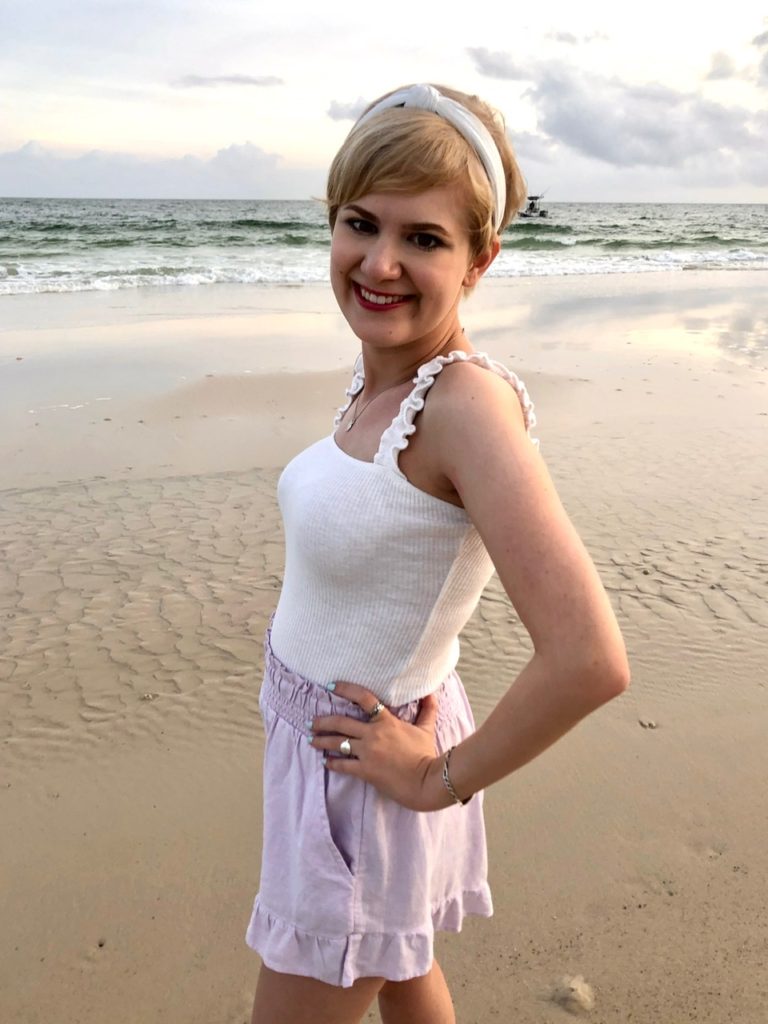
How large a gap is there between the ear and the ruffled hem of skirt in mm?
1152

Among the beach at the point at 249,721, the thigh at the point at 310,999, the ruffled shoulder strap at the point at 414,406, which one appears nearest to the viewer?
the ruffled shoulder strap at the point at 414,406

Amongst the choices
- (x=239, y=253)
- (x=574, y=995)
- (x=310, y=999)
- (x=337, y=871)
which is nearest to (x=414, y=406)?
(x=337, y=871)

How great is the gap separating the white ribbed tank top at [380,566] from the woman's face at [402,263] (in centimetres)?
11

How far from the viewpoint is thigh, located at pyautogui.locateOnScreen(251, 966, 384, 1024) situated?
1.56 meters

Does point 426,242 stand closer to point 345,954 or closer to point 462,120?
point 462,120

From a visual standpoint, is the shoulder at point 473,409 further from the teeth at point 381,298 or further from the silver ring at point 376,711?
the silver ring at point 376,711

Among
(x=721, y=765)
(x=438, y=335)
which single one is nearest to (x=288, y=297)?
(x=721, y=765)

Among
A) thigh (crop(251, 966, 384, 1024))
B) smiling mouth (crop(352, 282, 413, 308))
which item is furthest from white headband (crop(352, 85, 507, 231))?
thigh (crop(251, 966, 384, 1024))

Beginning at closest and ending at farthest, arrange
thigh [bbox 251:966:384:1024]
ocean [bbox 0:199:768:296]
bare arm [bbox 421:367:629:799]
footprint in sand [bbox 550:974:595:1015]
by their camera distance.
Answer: bare arm [bbox 421:367:629:799] < thigh [bbox 251:966:384:1024] < footprint in sand [bbox 550:974:595:1015] < ocean [bbox 0:199:768:296]

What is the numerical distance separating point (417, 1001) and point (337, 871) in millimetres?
488

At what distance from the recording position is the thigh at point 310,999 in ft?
5.11

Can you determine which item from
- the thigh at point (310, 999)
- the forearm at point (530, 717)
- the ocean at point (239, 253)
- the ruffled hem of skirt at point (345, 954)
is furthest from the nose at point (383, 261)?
the ocean at point (239, 253)

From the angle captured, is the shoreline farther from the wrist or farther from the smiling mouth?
the wrist

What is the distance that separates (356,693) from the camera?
1.50 meters
